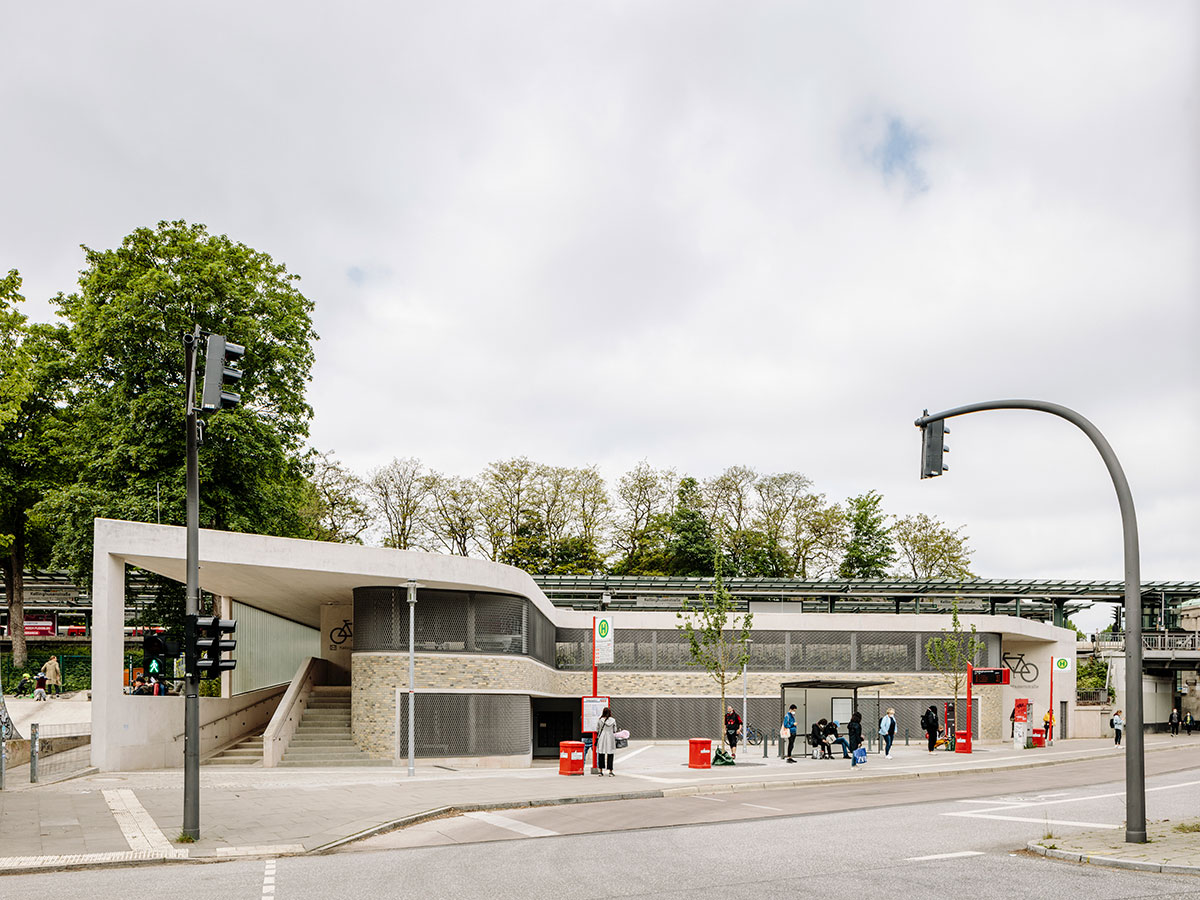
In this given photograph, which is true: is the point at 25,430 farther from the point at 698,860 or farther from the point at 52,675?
the point at 698,860

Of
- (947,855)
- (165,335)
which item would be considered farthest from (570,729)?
(947,855)

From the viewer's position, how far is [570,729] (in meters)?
45.3

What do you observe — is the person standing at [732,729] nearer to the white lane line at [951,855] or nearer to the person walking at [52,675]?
the white lane line at [951,855]

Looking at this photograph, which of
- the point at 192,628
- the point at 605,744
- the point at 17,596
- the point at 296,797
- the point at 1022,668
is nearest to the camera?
the point at 192,628

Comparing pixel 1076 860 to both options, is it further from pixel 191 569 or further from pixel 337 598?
pixel 337 598

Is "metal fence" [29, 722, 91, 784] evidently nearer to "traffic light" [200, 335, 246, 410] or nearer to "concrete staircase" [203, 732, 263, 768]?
"concrete staircase" [203, 732, 263, 768]

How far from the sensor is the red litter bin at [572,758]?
27609mm

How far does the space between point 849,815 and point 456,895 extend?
9.81 meters

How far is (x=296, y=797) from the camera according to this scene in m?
21.4

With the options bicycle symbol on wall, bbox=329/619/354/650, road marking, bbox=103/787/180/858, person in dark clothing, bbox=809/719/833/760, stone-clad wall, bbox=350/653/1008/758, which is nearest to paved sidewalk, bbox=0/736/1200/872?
road marking, bbox=103/787/180/858

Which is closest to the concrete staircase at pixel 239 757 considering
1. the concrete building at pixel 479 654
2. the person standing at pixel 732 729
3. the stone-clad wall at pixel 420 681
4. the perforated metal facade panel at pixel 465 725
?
the concrete building at pixel 479 654

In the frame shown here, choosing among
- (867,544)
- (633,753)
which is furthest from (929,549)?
(633,753)

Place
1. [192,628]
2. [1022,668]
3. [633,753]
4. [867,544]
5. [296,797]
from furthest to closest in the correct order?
[867,544], [1022,668], [633,753], [296,797], [192,628]

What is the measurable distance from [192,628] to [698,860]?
24.5 ft
